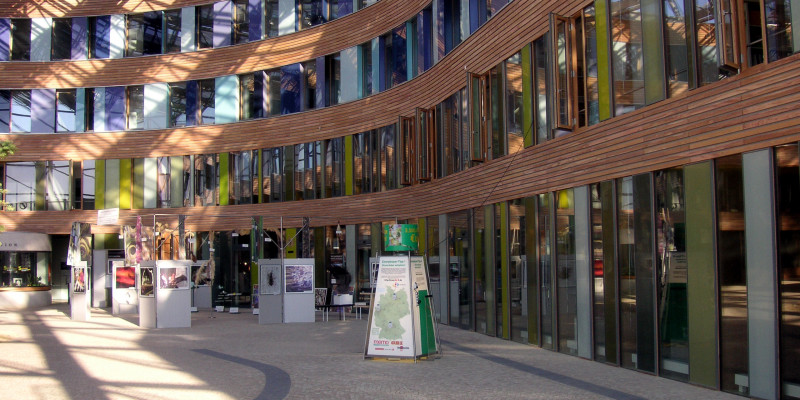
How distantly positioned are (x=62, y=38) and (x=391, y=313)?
94.4 feet

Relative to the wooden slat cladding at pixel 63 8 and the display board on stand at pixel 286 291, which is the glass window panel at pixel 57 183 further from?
the display board on stand at pixel 286 291

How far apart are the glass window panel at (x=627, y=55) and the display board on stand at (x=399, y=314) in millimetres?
4890

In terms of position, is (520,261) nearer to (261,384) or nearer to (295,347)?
(295,347)

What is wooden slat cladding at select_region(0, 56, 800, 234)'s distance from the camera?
1010 cm

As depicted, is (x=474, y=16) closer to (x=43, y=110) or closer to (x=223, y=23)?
(x=223, y=23)

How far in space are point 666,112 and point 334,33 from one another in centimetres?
2065

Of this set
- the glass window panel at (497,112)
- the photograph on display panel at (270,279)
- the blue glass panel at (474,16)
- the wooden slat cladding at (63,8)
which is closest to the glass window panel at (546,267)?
the glass window panel at (497,112)

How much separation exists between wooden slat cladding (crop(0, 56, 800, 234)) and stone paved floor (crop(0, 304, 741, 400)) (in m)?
3.45

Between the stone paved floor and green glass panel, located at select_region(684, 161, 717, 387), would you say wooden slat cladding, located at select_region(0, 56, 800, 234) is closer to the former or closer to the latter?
green glass panel, located at select_region(684, 161, 717, 387)

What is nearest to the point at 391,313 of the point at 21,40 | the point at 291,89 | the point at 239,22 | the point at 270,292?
the point at 270,292

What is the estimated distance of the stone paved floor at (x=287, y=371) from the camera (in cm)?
1134

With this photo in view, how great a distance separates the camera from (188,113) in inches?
1382

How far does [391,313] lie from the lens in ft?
48.7

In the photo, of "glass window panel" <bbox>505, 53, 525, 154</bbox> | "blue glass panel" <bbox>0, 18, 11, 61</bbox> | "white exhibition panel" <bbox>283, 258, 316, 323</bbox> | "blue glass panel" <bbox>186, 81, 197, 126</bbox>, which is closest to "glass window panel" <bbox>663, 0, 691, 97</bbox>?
"glass window panel" <bbox>505, 53, 525, 154</bbox>
